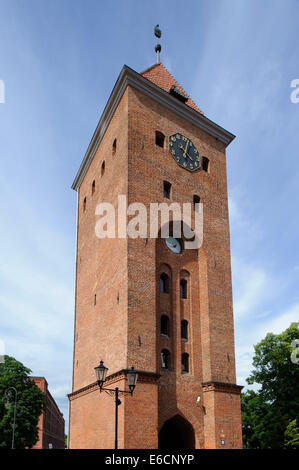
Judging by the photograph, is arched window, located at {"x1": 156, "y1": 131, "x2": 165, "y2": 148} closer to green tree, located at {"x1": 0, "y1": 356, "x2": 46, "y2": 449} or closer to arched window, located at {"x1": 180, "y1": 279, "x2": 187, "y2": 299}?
arched window, located at {"x1": 180, "y1": 279, "x2": 187, "y2": 299}

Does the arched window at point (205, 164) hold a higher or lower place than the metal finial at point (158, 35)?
lower

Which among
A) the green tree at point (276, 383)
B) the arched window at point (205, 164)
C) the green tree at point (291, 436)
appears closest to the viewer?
the arched window at point (205, 164)

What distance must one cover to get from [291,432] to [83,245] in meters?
16.7

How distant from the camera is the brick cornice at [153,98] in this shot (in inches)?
853

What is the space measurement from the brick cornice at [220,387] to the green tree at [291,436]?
9704 mm

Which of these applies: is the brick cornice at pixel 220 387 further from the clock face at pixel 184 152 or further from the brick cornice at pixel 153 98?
the brick cornice at pixel 153 98

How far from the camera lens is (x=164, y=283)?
19906mm

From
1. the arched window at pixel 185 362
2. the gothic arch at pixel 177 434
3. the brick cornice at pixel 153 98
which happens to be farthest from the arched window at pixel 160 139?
the gothic arch at pixel 177 434

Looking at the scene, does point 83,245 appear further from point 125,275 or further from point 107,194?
point 125,275

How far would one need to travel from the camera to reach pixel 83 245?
25484 millimetres
